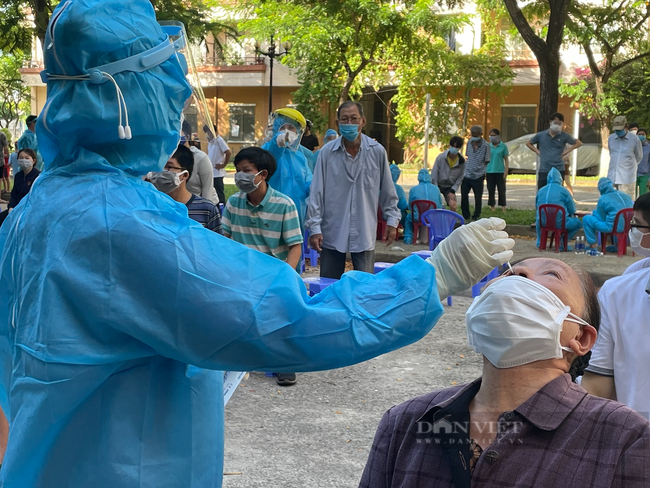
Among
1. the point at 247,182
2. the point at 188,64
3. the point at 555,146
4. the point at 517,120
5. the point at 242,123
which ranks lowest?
the point at 247,182

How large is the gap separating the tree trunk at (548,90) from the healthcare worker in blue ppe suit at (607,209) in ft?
12.9

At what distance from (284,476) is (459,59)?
25.3m

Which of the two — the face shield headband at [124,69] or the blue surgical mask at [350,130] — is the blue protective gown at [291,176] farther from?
the face shield headband at [124,69]

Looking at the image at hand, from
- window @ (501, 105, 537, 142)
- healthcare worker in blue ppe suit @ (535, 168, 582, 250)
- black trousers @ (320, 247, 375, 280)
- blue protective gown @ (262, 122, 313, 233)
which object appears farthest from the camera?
window @ (501, 105, 537, 142)

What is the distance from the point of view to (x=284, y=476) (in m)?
4.23

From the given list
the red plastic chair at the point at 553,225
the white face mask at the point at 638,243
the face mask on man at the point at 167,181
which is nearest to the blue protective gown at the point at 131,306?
the white face mask at the point at 638,243

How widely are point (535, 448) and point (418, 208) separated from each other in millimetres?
10665

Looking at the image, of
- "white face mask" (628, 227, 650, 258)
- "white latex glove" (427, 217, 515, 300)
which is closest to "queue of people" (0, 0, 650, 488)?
"white latex glove" (427, 217, 515, 300)

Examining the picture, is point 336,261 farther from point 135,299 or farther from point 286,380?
point 135,299

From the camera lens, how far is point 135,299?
164 cm

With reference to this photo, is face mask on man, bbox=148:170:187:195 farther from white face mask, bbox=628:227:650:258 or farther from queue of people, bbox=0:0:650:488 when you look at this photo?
queue of people, bbox=0:0:650:488

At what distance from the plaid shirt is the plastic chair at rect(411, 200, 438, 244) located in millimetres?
10306

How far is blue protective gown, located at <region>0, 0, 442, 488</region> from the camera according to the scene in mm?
1629

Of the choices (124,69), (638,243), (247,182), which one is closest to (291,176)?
(247,182)
